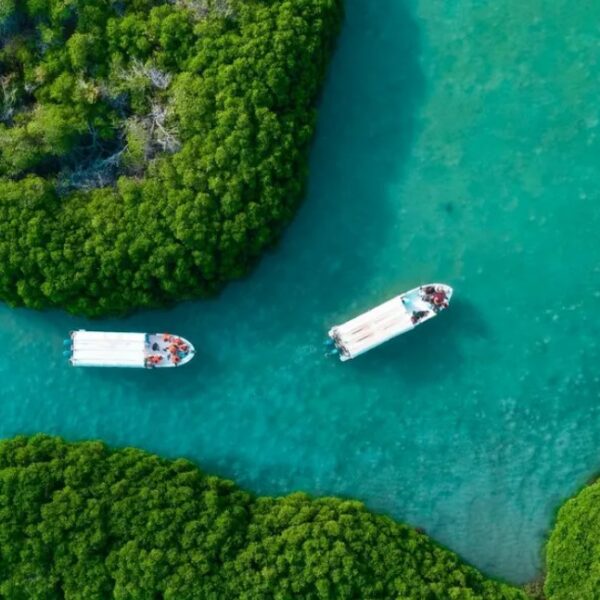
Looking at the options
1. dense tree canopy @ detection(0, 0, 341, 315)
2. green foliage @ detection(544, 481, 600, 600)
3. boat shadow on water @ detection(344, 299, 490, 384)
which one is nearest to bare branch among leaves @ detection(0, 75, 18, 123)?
dense tree canopy @ detection(0, 0, 341, 315)

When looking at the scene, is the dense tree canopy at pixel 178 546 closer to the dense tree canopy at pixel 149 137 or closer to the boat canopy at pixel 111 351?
the boat canopy at pixel 111 351


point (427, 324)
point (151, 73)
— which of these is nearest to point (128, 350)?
point (151, 73)

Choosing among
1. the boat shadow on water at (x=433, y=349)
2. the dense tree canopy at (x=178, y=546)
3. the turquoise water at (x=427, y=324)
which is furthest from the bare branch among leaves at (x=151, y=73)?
the dense tree canopy at (x=178, y=546)

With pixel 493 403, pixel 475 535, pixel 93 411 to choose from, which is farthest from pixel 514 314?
pixel 93 411

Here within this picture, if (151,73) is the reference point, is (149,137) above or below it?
below

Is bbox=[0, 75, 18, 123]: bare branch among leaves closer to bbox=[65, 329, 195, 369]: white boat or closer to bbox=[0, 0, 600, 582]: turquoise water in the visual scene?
bbox=[0, 0, 600, 582]: turquoise water

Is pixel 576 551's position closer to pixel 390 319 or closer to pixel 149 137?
pixel 390 319

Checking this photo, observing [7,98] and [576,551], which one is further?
[7,98]
